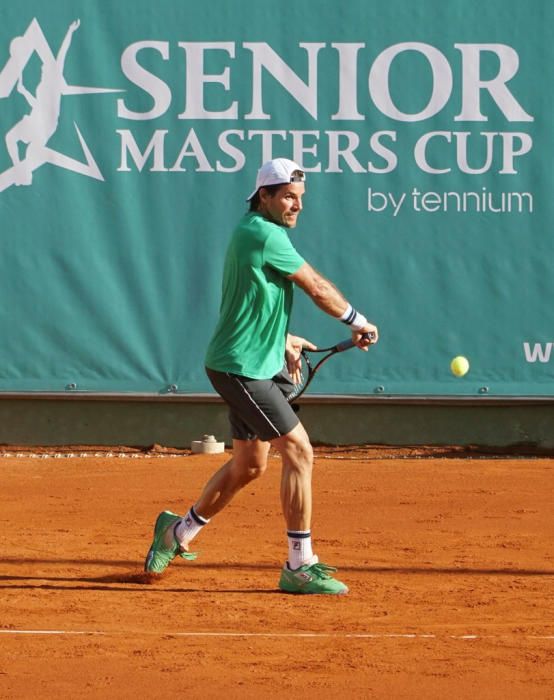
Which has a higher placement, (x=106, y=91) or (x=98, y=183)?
(x=106, y=91)

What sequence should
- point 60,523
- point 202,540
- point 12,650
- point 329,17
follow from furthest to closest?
point 329,17 → point 60,523 → point 202,540 → point 12,650

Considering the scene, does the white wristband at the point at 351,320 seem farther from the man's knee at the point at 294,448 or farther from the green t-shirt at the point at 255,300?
the man's knee at the point at 294,448

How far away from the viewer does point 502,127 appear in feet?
36.2

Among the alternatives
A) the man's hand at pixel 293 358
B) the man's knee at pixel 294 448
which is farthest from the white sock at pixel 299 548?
the man's hand at pixel 293 358

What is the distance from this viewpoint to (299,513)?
637 centimetres

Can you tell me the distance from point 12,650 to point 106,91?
6388 mm

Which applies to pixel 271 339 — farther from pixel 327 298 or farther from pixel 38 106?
pixel 38 106

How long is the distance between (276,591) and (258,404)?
83 centimetres

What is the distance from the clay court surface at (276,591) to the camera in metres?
5.05

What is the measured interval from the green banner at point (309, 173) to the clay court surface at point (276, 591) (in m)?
1.05

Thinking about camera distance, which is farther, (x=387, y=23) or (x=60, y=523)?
(x=387, y=23)

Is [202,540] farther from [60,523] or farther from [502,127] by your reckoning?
[502,127]

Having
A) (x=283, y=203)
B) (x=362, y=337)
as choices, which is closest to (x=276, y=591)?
(x=362, y=337)

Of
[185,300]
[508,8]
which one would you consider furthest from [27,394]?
[508,8]
